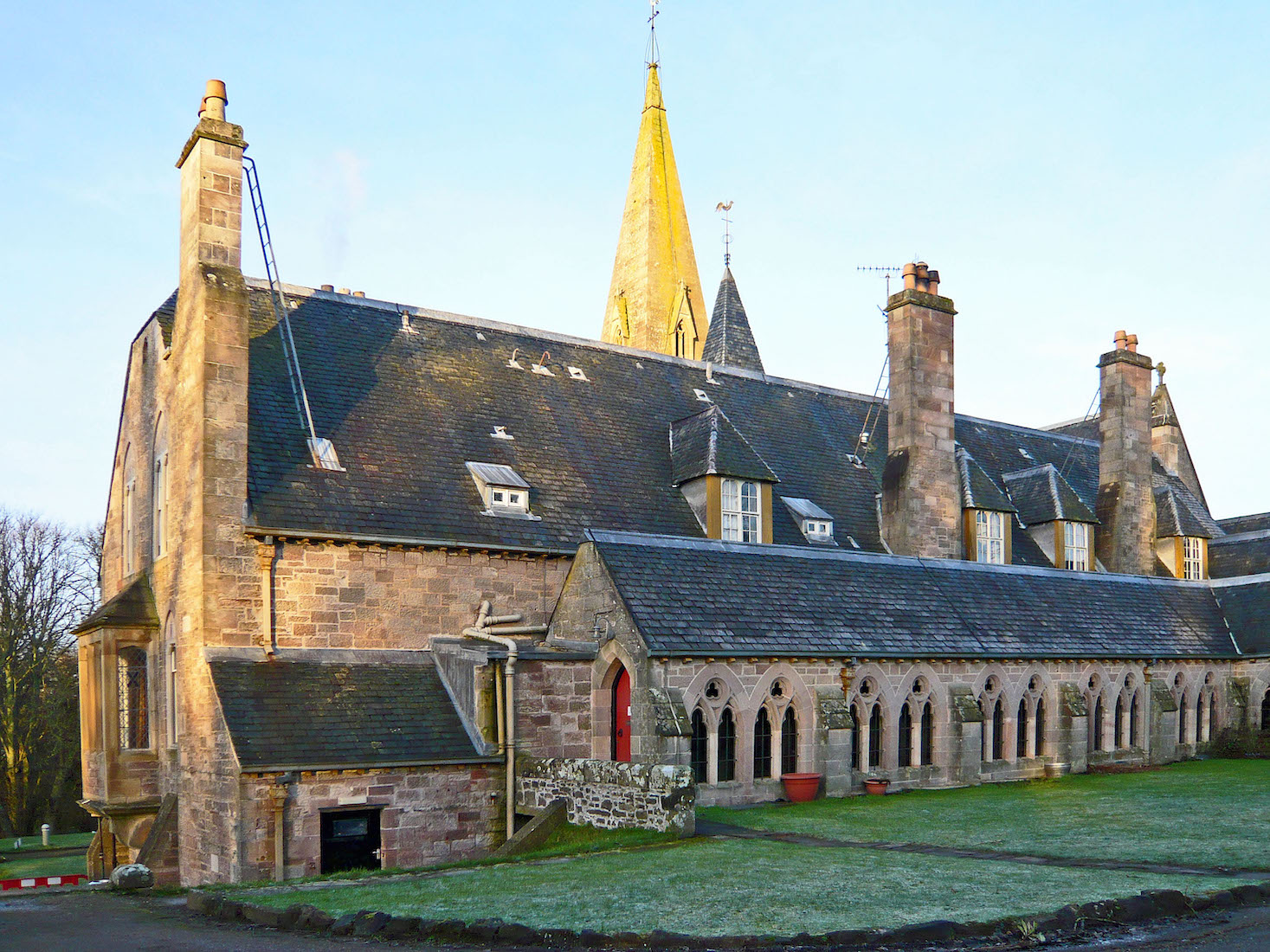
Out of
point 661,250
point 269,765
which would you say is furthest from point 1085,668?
point 661,250

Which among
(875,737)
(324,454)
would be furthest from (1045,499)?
(324,454)

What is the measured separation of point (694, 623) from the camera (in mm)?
21750

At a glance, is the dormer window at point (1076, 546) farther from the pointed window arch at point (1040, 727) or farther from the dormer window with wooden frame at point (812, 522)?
the dormer window with wooden frame at point (812, 522)

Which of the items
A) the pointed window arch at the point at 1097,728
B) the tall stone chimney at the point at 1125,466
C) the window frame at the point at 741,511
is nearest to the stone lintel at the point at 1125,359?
the tall stone chimney at the point at 1125,466

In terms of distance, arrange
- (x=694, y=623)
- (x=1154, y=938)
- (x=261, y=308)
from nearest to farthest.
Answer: (x=1154, y=938), (x=694, y=623), (x=261, y=308)

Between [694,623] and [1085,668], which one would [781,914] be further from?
[1085,668]

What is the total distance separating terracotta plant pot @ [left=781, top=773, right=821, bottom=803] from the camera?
22172 millimetres

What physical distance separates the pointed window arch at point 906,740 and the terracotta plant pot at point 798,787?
3158 millimetres

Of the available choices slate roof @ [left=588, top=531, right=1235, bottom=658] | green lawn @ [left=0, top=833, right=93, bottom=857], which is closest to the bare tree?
green lawn @ [left=0, top=833, right=93, bottom=857]

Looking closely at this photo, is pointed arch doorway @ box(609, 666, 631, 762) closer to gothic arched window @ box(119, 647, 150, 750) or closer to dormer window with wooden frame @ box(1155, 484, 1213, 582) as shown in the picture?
gothic arched window @ box(119, 647, 150, 750)

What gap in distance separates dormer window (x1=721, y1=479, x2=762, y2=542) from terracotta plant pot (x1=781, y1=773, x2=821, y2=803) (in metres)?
7.15

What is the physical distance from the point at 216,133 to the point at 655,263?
3535cm

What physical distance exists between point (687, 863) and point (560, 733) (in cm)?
783

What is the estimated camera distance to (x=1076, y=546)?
34.5 meters
